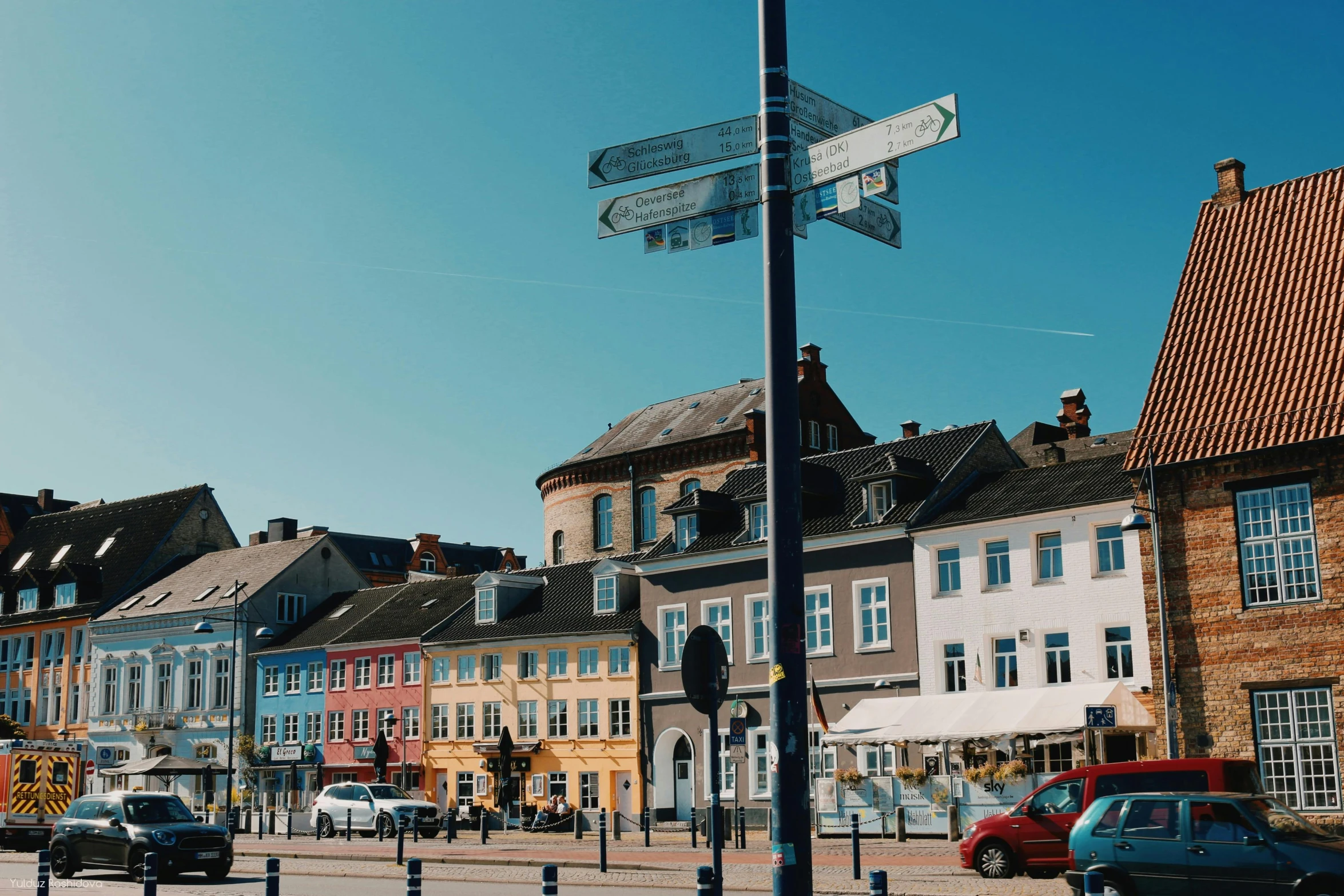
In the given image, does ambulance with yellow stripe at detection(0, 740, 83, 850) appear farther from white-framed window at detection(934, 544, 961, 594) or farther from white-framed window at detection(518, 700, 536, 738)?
white-framed window at detection(934, 544, 961, 594)

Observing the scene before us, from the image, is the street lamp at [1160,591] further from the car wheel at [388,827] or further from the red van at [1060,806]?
the car wheel at [388,827]

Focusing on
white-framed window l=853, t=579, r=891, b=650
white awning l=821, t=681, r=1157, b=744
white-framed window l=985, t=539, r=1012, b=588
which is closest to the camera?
white awning l=821, t=681, r=1157, b=744

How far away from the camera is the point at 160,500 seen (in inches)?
3039

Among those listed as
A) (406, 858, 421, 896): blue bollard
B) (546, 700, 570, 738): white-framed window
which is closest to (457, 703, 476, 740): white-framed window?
(546, 700, 570, 738): white-framed window

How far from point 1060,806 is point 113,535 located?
66.5 m

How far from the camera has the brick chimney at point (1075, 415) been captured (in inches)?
2425

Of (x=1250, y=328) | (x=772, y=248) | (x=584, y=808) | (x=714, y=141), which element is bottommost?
(x=584, y=808)


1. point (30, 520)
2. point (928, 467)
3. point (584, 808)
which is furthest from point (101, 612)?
point (928, 467)

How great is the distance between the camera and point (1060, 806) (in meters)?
21.2

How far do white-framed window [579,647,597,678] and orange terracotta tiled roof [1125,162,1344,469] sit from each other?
25782 mm

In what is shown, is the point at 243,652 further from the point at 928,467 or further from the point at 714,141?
the point at 714,141

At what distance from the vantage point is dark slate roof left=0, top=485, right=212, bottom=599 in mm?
72375

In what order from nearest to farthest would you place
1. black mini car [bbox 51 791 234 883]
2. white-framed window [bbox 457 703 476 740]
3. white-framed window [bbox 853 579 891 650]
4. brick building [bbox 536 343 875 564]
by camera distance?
black mini car [bbox 51 791 234 883] < white-framed window [bbox 853 579 891 650] < white-framed window [bbox 457 703 476 740] < brick building [bbox 536 343 875 564]

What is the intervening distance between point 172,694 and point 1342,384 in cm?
5521
